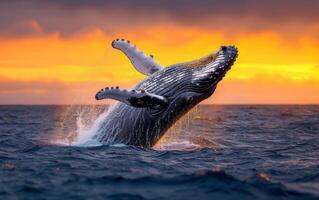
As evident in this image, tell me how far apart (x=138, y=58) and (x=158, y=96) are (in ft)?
7.20

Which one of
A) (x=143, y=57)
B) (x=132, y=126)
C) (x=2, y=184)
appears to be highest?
(x=143, y=57)

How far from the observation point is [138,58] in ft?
44.7

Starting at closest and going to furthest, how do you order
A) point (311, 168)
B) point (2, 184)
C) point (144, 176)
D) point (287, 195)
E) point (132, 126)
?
1. point (287, 195)
2. point (2, 184)
3. point (144, 176)
4. point (311, 168)
5. point (132, 126)

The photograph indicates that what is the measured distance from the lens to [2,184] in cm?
878

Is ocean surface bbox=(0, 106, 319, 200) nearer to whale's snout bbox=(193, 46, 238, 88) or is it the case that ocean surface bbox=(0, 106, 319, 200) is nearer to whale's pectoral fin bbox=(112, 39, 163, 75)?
whale's snout bbox=(193, 46, 238, 88)

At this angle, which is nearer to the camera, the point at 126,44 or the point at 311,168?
the point at 311,168

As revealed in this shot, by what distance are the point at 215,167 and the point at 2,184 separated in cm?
452

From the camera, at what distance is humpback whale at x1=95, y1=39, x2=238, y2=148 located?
1173 centimetres

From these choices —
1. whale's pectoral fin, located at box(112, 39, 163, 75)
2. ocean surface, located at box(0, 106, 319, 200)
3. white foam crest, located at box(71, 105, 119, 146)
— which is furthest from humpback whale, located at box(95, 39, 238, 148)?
ocean surface, located at box(0, 106, 319, 200)

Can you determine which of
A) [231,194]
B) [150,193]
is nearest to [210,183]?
[231,194]

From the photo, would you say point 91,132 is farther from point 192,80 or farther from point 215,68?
point 215,68

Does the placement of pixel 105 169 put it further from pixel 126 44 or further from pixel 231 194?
pixel 126 44

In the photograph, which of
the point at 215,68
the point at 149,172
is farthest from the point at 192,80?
the point at 149,172

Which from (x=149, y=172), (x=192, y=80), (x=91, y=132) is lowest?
(x=149, y=172)
